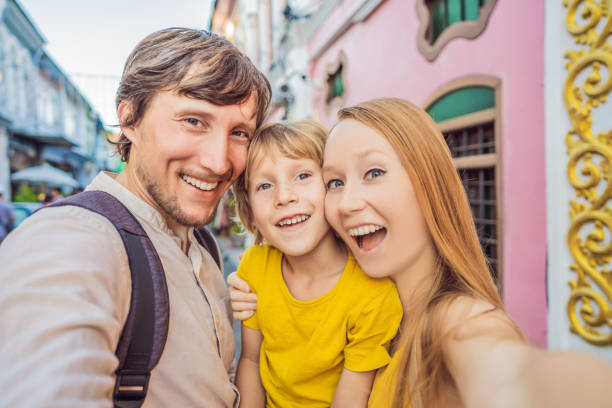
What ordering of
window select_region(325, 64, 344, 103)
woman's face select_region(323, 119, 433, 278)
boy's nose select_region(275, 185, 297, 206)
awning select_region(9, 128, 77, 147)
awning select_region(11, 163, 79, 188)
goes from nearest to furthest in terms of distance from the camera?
woman's face select_region(323, 119, 433, 278) < boy's nose select_region(275, 185, 297, 206) < window select_region(325, 64, 344, 103) < awning select_region(11, 163, 79, 188) < awning select_region(9, 128, 77, 147)

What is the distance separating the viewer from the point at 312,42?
24.7 feet

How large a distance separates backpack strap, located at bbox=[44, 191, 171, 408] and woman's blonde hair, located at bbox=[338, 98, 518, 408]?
74cm

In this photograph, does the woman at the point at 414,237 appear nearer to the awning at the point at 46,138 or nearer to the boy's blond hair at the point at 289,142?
the boy's blond hair at the point at 289,142

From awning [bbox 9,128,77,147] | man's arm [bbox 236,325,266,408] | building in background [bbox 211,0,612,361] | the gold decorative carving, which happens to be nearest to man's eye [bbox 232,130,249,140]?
man's arm [bbox 236,325,266,408]

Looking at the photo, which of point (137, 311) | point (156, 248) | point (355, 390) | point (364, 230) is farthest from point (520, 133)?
point (137, 311)

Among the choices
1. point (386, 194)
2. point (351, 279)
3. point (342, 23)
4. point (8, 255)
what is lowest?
point (351, 279)

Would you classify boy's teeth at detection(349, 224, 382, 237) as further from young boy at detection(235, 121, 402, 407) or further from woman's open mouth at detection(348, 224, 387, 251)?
young boy at detection(235, 121, 402, 407)

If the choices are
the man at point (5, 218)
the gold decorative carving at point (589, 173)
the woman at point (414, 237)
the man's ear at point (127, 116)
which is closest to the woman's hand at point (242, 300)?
the woman at point (414, 237)

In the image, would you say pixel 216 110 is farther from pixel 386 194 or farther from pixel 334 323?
pixel 334 323

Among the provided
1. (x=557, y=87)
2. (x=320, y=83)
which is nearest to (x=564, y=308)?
(x=557, y=87)

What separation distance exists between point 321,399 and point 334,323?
1.07ft

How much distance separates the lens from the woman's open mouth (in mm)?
1260

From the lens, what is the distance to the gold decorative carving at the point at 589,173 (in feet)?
→ 5.28

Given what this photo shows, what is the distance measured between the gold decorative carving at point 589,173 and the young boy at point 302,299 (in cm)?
114
